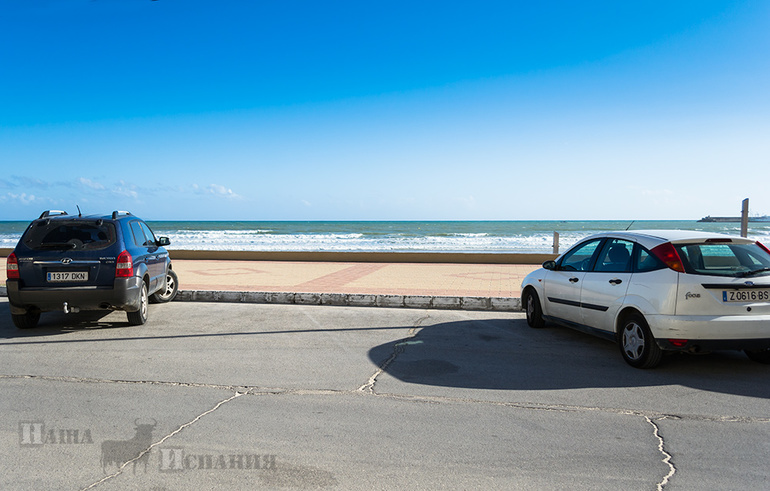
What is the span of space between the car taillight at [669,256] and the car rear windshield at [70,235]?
6856 millimetres

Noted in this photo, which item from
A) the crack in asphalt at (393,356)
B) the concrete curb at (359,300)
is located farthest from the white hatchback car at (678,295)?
the concrete curb at (359,300)

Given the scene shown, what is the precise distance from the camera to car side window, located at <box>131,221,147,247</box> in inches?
338

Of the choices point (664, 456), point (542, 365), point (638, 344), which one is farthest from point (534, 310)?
point (664, 456)

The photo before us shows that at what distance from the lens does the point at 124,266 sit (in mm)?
7684

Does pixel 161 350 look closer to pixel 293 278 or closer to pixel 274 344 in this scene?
pixel 274 344

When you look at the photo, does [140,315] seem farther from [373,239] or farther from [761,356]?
[373,239]

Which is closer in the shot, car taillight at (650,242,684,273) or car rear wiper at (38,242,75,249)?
car taillight at (650,242,684,273)

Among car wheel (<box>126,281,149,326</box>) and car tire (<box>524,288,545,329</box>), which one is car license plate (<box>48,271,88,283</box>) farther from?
car tire (<box>524,288,545,329</box>)

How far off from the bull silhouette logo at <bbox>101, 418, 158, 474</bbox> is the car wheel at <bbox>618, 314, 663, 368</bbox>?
458cm

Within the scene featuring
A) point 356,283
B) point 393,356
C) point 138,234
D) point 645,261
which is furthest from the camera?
point 356,283

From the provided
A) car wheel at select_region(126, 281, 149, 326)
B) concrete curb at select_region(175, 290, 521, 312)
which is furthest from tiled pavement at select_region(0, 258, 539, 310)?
car wheel at select_region(126, 281, 149, 326)

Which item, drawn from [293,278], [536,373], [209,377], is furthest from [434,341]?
[293,278]

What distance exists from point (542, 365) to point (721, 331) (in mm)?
1695

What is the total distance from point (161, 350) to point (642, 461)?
17.2 feet
